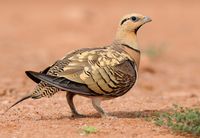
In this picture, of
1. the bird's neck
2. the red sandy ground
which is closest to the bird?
the bird's neck

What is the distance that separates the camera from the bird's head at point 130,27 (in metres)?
9.16

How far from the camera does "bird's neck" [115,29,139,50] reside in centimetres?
915

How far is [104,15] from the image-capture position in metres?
25.4

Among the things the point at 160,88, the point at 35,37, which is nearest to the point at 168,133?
the point at 160,88

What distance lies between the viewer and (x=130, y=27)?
9211mm

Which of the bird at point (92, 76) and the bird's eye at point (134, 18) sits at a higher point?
the bird's eye at point (134, 18)

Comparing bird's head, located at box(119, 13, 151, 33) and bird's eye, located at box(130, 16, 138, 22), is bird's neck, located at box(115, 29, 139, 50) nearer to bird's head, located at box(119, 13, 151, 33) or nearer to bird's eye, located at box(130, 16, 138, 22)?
bird's head, located at box(119, 13, 151, 33)

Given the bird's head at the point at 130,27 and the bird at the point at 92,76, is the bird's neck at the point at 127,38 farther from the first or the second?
the bird at the point at 92,76

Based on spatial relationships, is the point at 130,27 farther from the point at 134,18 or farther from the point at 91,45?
Answer: the point at 91,45

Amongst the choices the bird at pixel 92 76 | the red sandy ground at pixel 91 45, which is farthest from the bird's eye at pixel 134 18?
the red sandy ground at pixel 91 45

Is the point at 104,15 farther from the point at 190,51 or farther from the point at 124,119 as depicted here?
the point at 124,119

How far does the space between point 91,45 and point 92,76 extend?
35.5 ft

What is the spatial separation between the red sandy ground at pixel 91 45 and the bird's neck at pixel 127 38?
2.80 ft

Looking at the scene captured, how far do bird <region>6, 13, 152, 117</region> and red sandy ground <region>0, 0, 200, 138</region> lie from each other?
310 millimetres
